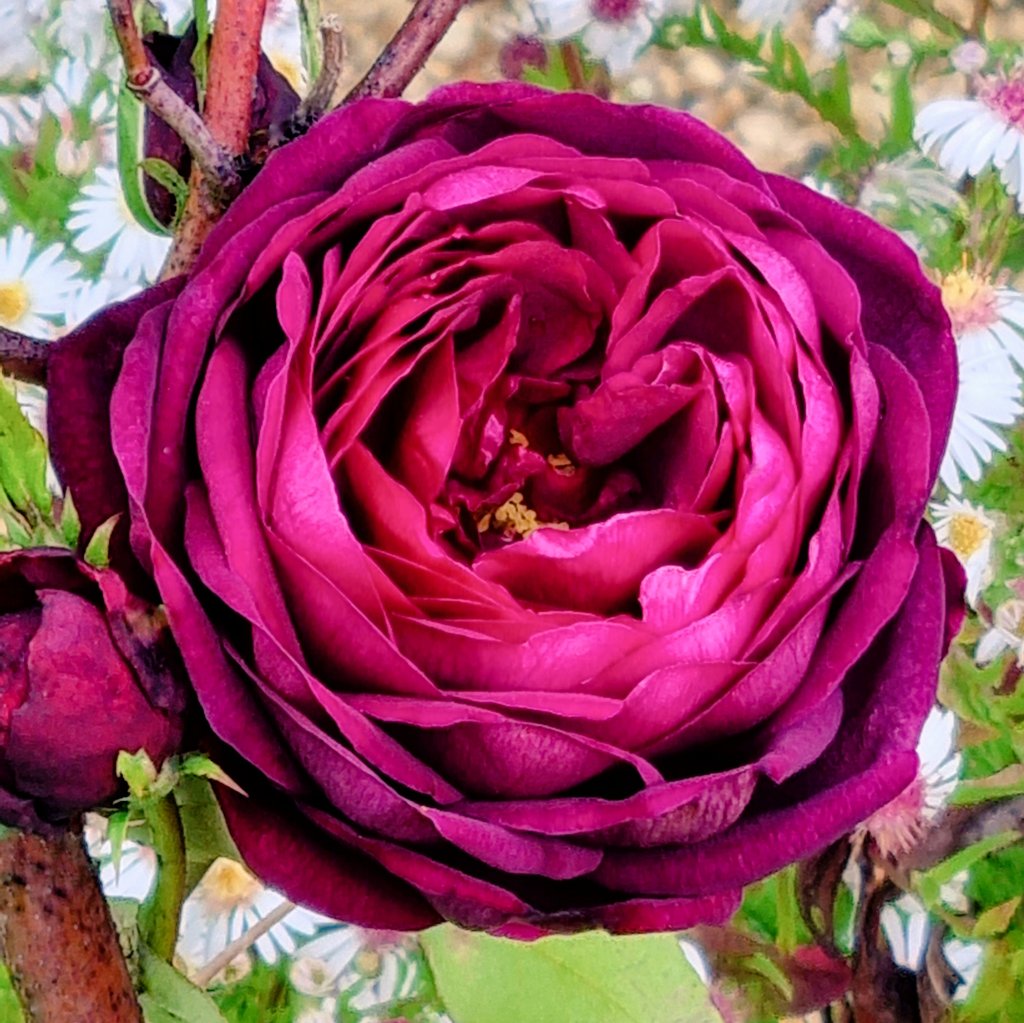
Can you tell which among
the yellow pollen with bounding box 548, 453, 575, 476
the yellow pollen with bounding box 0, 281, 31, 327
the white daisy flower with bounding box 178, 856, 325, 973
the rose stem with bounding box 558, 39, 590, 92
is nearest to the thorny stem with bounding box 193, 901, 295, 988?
the white daisy flower with bounding box 178, 856, 325, 973

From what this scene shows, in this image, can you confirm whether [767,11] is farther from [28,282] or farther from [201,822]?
[201,822]

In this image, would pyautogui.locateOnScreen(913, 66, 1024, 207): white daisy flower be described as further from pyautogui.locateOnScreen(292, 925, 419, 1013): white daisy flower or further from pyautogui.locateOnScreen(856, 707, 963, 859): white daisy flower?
pyautogui.locateOnScreen(292, 925, 419, 1013): white daisy flower

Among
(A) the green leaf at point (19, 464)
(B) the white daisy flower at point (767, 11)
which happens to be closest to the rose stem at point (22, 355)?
(A) the green leaf at point (19, 464)

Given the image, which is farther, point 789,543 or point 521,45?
point 521,45

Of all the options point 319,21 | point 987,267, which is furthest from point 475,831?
point 987,267

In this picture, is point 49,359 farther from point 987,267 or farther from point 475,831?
point 987,267

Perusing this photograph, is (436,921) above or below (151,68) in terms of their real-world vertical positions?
below
